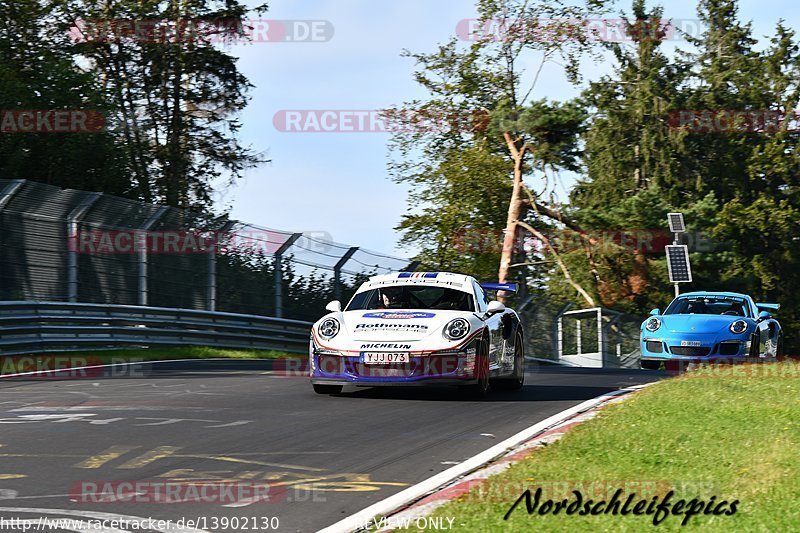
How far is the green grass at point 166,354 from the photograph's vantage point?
1817 cm

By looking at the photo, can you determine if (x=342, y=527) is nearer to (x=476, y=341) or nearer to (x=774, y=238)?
(x=476, y=341)

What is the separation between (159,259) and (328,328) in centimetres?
986

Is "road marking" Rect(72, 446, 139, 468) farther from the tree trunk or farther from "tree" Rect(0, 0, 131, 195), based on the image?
→ the tree trunk

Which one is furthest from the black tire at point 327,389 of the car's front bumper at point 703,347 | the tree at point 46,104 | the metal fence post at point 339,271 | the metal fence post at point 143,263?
the tree at point 46,104

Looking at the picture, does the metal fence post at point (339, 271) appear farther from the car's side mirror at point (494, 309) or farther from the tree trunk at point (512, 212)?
the tree trunk at point (512, 212)

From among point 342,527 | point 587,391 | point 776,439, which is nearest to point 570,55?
point 587,391

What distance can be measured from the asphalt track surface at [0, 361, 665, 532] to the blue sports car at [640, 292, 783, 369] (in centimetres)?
476

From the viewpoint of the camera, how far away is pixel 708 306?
19422 mm

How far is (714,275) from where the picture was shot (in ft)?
161

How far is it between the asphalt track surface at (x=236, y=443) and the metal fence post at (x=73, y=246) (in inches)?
201

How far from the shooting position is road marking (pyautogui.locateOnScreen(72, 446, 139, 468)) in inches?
278

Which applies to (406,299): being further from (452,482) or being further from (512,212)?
(512,212)

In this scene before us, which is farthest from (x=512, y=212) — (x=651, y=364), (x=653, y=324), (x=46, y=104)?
(x=653, y=324)

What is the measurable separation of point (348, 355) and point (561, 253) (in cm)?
3425
